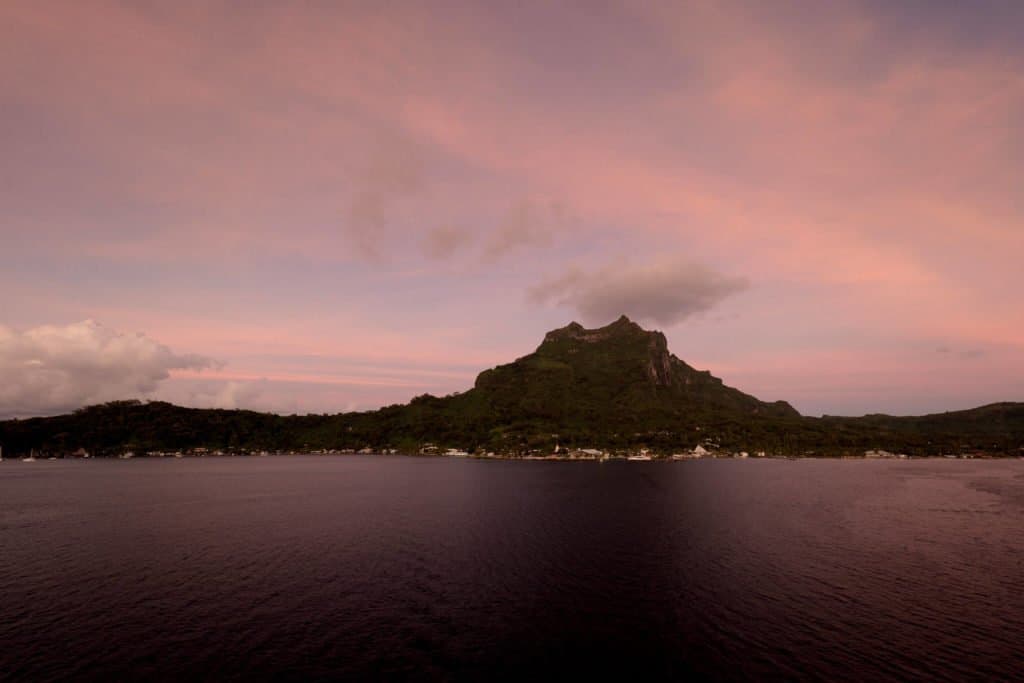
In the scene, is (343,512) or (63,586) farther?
(343,512)

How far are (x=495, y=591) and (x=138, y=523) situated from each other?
93.4 meters

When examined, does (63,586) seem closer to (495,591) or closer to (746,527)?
(495,591)

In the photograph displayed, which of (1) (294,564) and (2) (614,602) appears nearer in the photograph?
(2) (614,602)

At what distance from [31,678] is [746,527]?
11299 cm

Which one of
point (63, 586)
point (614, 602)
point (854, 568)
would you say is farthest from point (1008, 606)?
point (63, 586)

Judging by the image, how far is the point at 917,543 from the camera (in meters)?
87.4

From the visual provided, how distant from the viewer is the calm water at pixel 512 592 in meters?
43.1

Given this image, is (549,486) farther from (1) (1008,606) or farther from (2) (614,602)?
(1) (1008,606)

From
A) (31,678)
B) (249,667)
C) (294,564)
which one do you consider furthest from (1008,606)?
(31,678)

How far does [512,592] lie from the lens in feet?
205

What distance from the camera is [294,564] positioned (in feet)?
242

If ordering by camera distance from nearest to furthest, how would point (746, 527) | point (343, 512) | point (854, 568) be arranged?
point (854, 568) → point (746, 527) → point (343, 512)

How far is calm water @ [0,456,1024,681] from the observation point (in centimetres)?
4306

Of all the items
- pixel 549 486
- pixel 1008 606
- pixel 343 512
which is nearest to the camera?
pixel 1008 606
